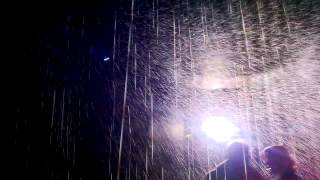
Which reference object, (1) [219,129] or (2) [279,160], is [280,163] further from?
(1) [219,129]

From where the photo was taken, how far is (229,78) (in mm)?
9227

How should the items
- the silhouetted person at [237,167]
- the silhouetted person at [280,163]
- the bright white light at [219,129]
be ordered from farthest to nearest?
the bright white light at [219,129]
the silhouetted person at [237,167]
the silhouetted person at [280,163]

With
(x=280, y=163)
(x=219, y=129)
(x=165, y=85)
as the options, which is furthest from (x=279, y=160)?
(x=165, y=85)

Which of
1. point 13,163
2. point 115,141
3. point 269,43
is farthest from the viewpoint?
point 115,141

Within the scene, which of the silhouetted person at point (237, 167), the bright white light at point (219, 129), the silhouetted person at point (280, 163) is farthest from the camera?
the bright white light at point (219, 129)

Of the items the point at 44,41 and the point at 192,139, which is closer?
the point at 44,41

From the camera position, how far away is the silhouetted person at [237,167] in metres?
2.97

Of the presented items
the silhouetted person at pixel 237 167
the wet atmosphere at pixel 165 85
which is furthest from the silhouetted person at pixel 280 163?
the wet atmosphere at pixel 165 85

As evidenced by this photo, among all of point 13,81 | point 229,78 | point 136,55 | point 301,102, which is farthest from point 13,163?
point 301,102

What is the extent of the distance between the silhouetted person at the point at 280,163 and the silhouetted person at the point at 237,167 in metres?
0.16

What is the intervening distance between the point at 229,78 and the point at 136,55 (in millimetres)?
3181

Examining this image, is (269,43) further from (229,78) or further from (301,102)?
(301,102)

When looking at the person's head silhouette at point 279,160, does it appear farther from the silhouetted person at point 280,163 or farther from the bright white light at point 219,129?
the bright white light at point 219,129

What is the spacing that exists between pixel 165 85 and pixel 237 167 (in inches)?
309
